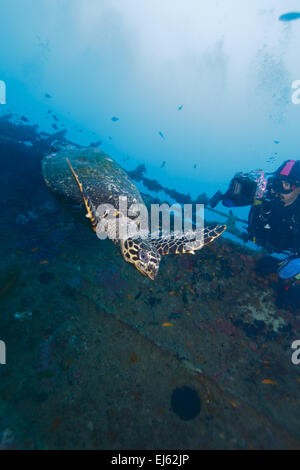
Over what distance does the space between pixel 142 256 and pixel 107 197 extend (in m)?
2.52

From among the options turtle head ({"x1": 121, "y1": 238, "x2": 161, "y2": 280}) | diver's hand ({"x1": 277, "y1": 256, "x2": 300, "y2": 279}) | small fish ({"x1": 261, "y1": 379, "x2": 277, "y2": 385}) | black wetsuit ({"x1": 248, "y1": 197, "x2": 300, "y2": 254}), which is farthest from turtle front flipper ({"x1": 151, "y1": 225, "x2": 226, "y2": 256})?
small fish ({"x1": 261, "y1": 379, "x2": 277, "y2": 385})

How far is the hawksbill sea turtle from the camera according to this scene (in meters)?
4.35

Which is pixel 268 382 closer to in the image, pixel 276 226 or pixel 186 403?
A: pixel 186 403

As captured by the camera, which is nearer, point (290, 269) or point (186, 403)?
point (186, 403)

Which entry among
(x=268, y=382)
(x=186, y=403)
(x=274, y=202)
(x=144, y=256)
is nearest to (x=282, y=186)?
(x=274, y=202)

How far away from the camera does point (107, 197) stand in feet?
19.3

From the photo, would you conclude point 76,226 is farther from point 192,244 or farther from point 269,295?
point 269,295

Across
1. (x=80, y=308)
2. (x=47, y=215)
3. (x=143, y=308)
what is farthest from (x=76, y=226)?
(x=143, y=308)

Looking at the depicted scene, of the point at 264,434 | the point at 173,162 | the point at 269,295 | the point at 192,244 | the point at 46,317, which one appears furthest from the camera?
the point at 173,162

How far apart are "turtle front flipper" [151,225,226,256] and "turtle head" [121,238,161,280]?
1.74 ft

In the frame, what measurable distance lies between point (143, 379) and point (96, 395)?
0.73 m

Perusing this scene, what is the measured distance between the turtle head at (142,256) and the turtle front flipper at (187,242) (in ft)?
1.74

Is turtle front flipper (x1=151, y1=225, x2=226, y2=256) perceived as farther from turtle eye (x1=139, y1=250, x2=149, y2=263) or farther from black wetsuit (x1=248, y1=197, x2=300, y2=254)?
black wetsuit (x1=248, y1=197, x2=300, y2=254)

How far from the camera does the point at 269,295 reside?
14.6ft
